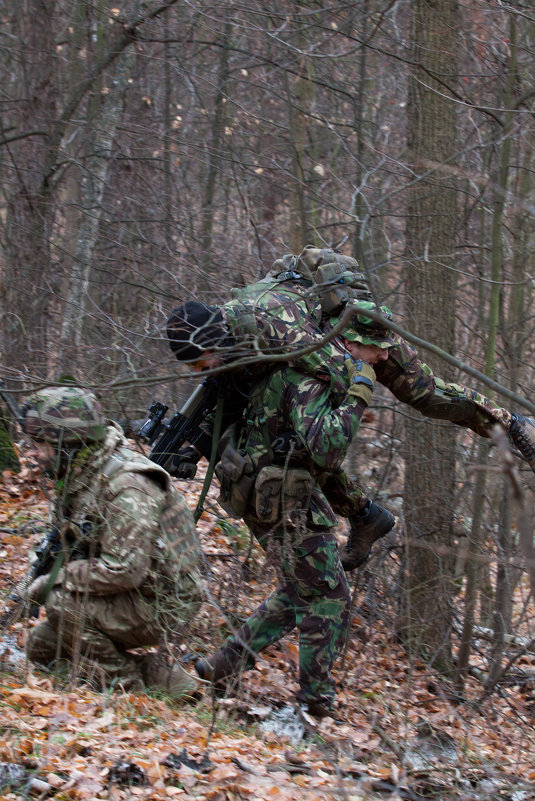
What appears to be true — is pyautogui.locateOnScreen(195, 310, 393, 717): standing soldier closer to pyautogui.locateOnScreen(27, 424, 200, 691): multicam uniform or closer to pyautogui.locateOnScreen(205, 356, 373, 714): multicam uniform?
pyautogui.locateOnScreen(205, 356, 373, 714): multicam uniform

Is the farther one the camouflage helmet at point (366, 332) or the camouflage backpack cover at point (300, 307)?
the camouflage helmet at point (366, 332)

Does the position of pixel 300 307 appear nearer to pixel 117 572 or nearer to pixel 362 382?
pixel 362 382

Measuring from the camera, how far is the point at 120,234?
334 inches

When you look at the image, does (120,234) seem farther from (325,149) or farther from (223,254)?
(325,149)

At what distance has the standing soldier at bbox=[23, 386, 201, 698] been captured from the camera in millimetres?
4117

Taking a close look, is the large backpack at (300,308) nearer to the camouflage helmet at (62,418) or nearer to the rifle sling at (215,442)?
the rifle sling at (215,442)

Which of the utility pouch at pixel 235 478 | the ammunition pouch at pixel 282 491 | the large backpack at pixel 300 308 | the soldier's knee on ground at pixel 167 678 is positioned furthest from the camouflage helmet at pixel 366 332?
the soldier's knee on ground at pixel 167 678

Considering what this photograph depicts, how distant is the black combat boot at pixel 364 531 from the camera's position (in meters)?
4.92

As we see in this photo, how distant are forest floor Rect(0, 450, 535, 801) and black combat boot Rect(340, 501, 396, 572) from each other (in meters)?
0.30

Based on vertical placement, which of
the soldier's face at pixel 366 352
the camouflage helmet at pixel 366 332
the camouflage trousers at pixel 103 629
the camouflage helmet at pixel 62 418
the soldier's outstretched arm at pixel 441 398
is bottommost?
the camouflage trousers at pixel 103 629

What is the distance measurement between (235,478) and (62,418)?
3.19ft

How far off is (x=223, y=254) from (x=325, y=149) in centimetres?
541

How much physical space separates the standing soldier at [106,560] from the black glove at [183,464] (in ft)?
Result: 0.74

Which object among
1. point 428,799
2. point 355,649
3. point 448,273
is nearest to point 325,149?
point 448,273
